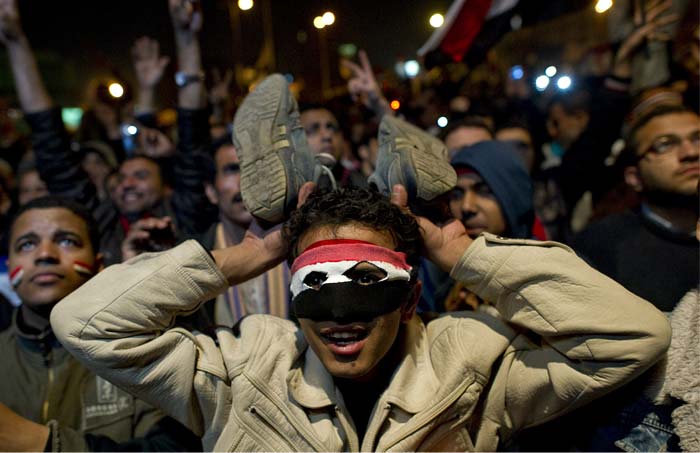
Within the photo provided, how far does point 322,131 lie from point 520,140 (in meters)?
1.30

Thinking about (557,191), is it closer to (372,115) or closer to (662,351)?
(372,115)

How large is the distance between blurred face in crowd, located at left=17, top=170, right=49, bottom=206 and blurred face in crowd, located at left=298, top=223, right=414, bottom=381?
3003 millimetres

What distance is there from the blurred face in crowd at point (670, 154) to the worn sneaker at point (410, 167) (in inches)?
48.4

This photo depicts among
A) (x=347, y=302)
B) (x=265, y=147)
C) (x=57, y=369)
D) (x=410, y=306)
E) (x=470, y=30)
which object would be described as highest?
(x=470, y=30)

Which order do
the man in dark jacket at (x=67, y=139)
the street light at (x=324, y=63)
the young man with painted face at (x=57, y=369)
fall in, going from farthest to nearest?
the street light at (x=324, y=63) < the man in dark jacket at (x=67, y=139) < the young man with painted face at (x=57, y=369)

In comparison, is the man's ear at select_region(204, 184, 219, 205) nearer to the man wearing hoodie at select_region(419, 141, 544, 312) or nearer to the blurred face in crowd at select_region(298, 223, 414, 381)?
the man wearing hoodie at select_region(419, 141, 544, 312)

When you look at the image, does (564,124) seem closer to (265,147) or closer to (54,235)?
(265,147)

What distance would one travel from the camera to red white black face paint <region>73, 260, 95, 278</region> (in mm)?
2508

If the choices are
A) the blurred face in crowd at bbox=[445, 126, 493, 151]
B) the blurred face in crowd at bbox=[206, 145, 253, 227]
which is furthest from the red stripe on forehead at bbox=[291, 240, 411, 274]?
the blurred face in crowd at bbox=[445, 126, 493, 151]

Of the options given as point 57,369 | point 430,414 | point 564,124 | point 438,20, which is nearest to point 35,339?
point 57,369

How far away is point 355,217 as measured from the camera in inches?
74.3

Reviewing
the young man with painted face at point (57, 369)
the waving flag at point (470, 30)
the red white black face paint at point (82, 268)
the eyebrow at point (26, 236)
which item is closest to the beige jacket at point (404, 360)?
the young man with painted face at point (57, 369)

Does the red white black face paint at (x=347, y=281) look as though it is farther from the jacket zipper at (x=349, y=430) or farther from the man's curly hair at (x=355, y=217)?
the jacket zipper at (x=349, y=430)

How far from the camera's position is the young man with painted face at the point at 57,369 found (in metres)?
2.20
